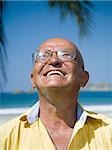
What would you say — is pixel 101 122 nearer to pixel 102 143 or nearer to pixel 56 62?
pixel 102 143

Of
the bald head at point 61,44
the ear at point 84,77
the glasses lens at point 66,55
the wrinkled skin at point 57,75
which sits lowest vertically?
the ear at point 84,77

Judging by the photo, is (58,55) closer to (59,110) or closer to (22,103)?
(59,110)

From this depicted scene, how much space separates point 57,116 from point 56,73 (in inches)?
8.2

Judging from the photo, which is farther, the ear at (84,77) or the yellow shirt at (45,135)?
the ear at (84,77)

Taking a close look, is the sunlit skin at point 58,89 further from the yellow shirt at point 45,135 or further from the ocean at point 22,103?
the ocean at point 22,103

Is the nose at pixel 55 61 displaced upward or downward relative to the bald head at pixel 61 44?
downward

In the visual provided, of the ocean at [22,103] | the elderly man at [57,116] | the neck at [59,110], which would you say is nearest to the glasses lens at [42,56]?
the elderly man at [57,116]

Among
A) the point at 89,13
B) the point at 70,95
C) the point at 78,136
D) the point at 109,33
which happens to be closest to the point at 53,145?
the point at 78,136

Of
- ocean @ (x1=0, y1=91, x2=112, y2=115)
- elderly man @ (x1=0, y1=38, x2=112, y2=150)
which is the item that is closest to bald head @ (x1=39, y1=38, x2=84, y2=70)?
elderly man @ (x1=0, y1=38, x2=112, y2=150)

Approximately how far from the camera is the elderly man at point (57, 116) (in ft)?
5.30

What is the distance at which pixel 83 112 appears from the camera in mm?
1737

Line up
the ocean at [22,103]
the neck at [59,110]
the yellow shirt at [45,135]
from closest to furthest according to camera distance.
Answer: the yellow shirt at [45,135] → the neck at [59,110] → the ocean at [22,103]

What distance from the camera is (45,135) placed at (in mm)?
1647

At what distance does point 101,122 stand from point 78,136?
122mm
